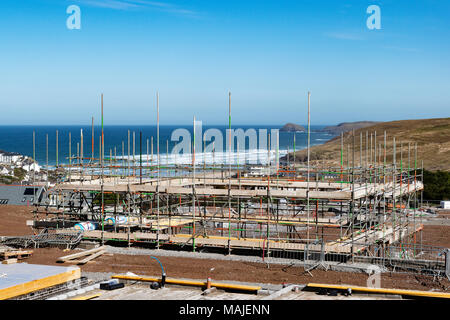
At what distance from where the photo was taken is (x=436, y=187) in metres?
50.7

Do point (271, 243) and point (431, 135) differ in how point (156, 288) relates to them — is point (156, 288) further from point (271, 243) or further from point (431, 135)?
point (431, 135)

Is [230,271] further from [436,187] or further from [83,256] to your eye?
[436,187]

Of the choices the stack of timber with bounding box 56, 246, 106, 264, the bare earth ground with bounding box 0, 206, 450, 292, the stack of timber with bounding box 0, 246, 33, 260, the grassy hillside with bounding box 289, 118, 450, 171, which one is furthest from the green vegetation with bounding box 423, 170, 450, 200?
the stack of timber with bounding box 0, 246, 33, 260

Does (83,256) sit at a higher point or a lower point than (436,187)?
lower

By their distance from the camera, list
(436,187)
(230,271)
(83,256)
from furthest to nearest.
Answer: (436,187)
(83,256)
(230,271)

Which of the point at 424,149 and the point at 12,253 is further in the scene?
the point at 424,149

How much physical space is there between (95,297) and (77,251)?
11.0 meters

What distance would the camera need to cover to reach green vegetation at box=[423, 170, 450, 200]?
5025 cm

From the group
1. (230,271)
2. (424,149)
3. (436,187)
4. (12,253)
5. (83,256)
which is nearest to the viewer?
(230,271)

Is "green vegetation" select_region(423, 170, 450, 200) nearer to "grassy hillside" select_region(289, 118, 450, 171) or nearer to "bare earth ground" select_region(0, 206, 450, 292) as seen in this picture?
"grassy hillside" select_region(289, 118, 450, 171)

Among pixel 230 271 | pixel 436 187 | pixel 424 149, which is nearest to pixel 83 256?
pixel 230 271

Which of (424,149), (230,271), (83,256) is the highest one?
(424,149)

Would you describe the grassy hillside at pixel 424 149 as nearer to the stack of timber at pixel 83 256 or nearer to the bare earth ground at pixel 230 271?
the stack of timber at pixel 83 256
